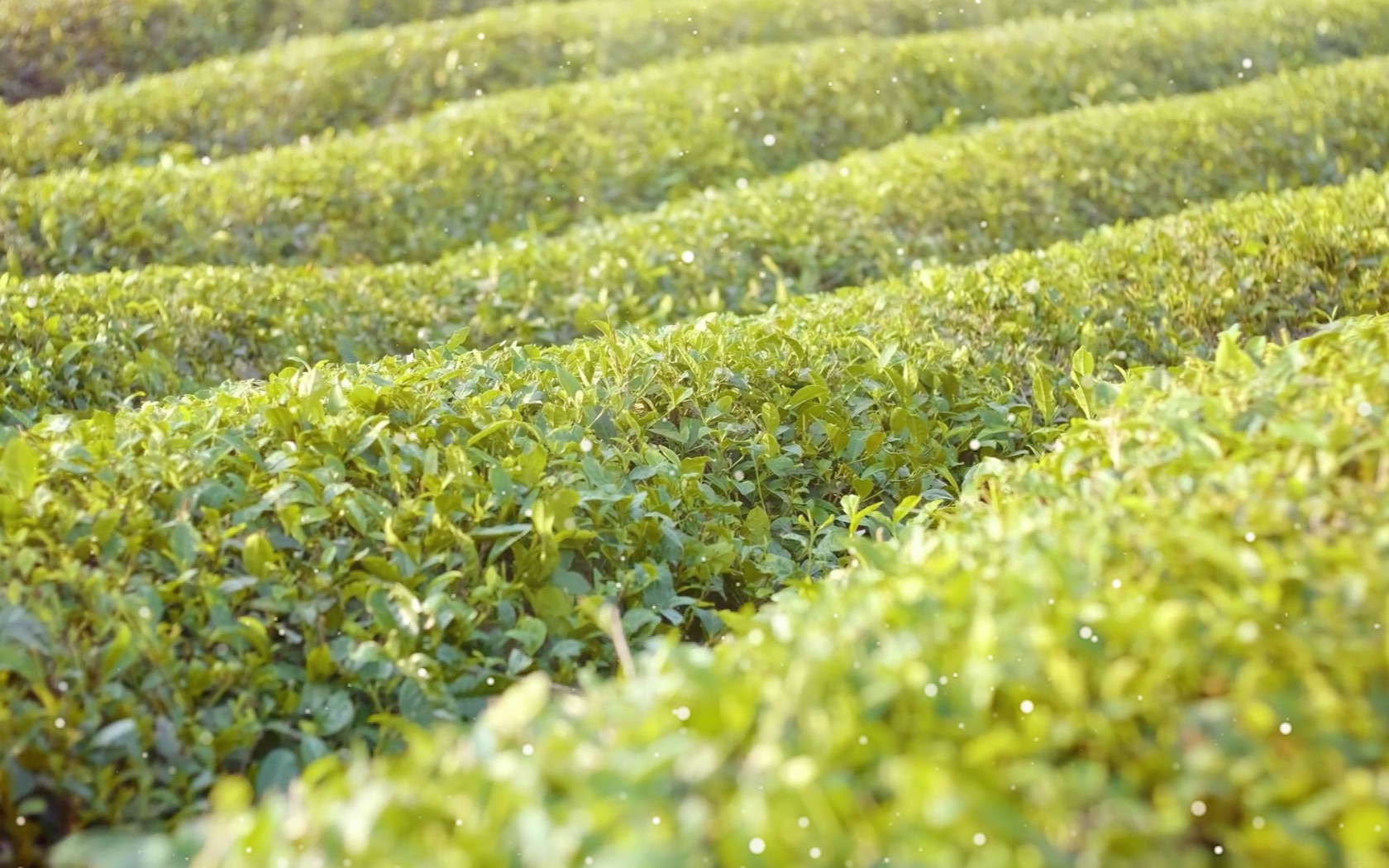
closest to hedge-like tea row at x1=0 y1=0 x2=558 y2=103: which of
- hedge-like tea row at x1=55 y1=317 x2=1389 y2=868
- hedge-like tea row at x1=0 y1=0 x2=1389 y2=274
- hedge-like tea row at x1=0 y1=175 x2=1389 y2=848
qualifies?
hedge-like tea row at x1=0 y1=0 x2=1389 y2=274

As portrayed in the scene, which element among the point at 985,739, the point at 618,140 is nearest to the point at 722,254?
the point at 618,140

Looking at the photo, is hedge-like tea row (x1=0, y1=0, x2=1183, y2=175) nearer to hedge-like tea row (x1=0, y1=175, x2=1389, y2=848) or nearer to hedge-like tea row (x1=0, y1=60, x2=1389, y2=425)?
hedge-like tea row (x1=0, y1=60, x2=1389, y2=425)

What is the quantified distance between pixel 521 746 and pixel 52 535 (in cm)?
159

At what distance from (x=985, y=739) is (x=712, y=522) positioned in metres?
1.89

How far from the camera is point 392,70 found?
36.7 ft

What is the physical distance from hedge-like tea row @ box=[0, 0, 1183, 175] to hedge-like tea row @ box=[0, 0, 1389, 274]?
1566 mm

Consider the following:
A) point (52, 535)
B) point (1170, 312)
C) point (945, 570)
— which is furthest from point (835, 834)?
point (1170, 312)

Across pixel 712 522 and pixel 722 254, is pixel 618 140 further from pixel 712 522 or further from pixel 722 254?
pixel 712 522

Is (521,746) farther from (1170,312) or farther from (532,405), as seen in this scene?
(1170,312)

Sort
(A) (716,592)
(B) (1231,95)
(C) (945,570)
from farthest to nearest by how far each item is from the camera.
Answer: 1. (B) (1231,95)
2. (A) (716,592)
3. (C) (945,570)

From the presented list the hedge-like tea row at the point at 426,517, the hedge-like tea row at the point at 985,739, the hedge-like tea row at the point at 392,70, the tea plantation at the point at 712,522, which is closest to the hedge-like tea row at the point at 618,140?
the tea plantation at the point at 712,522

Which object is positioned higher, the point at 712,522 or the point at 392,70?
the point at 712,522

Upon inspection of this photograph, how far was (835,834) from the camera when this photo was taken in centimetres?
154

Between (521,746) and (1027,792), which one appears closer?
(1027,792)
